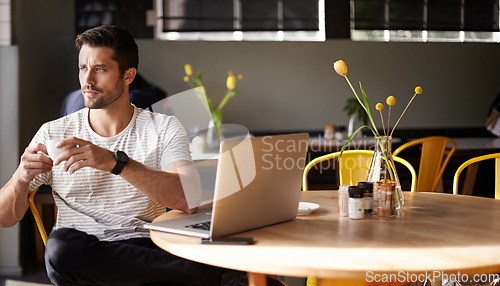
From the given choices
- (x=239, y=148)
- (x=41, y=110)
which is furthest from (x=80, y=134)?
(x=41, y=110)

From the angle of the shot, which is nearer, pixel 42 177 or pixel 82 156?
pixel 82 156

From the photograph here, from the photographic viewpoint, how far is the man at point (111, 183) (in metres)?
1.56

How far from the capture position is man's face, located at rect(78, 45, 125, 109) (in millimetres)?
1902

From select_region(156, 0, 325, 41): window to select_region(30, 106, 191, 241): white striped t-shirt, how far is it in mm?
3733

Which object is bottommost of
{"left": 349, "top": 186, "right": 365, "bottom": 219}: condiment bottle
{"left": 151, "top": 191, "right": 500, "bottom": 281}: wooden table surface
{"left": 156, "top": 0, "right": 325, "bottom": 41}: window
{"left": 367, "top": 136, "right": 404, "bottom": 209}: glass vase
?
{"left": 151, "top": 191, "right": 500, "bottom": 281}: wooden table surface

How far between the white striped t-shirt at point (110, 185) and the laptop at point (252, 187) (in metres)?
0.35

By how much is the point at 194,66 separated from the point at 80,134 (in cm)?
362

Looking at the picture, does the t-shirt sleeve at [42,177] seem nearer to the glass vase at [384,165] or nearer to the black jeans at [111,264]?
the black jeans at [111,264]

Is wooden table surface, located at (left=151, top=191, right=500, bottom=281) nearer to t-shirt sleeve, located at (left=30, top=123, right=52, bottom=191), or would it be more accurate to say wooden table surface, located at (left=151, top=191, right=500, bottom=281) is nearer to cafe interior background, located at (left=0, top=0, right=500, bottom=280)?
t-shirt sleeve, located at (left=30, top=123, right=52, bottom=191)

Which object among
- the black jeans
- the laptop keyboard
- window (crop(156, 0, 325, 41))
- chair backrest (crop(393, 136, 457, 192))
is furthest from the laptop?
window (crop(156, 0, 325, 41))

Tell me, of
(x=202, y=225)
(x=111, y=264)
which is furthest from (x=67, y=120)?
(x=202, y=225)

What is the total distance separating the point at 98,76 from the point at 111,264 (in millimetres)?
691

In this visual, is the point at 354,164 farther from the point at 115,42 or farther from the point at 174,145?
the point at 115,42

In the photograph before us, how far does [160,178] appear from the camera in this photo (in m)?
1.76
